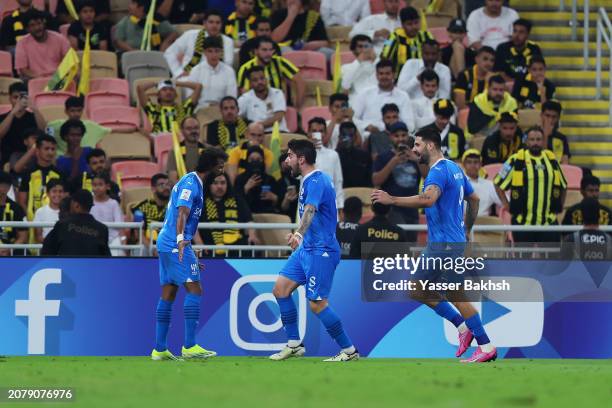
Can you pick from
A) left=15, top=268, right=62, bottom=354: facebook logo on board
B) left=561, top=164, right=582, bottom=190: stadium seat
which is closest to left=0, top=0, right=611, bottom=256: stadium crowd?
left=561, top=164, right=582, bottom=190: stadium seat

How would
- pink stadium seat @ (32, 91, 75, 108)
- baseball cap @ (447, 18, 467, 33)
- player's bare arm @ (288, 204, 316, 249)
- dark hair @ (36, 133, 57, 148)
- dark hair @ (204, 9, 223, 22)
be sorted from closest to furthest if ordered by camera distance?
player's bare arm @ (288, 204, 316, 249) → dark hair @ (36, 133, 57, 148) → pink stadium seat @ (32, 91, 75, 108) → dark hair @ (204, 9, 223, 22) → baseball cap @ (447, 18, 467, 33)

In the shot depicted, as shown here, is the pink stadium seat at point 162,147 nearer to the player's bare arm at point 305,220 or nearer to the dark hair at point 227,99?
the dark hair at point 227,99

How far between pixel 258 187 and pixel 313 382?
795 cm

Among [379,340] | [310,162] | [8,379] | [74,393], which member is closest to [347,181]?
[379,340]

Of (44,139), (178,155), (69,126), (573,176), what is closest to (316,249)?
(178,155)

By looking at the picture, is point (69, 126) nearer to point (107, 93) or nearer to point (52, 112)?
point (52, 112)

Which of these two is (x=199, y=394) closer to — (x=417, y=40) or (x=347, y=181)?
(x=347, y=181)

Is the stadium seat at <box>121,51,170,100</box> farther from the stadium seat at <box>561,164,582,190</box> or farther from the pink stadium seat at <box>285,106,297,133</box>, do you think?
the stadium seat at <box>561,164,582,190</box>

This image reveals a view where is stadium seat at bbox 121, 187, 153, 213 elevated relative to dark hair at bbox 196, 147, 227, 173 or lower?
lower

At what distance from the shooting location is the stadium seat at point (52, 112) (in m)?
20.2

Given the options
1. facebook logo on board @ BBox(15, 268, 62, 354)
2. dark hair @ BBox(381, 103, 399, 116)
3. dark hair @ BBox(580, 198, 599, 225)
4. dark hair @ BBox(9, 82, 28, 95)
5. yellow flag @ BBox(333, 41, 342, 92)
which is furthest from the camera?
yellow flag @ BBox(333, 41, 342, 92)

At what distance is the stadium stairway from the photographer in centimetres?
2252

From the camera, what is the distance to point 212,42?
21156 millimetres

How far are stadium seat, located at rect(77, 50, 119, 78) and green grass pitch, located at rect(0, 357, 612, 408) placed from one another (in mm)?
7623
